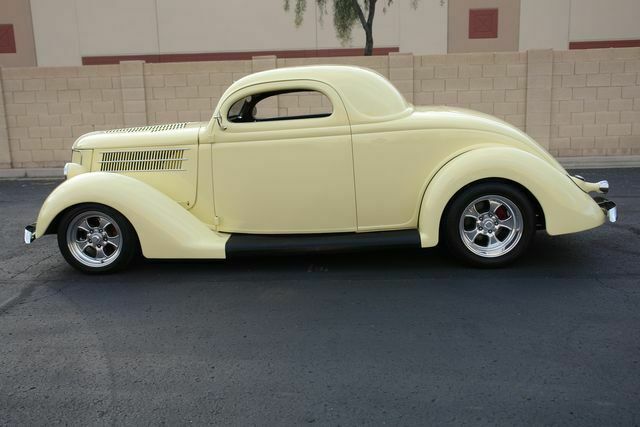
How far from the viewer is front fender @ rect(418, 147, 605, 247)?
16.7 feet

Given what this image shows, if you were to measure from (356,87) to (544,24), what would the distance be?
18.4 m

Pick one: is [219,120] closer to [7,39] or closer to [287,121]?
[287,121]

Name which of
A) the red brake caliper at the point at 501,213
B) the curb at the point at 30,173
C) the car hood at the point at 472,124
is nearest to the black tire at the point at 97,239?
the car hood at the point at 472,124

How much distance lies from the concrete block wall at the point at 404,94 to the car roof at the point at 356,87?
7086 mm

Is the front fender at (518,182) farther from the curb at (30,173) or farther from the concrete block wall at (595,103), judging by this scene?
the curb at (30,173)

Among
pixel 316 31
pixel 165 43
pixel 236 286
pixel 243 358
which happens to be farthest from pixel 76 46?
pixel 243 358

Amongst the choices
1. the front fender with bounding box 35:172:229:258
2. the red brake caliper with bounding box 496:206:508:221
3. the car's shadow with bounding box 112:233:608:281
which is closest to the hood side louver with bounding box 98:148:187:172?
the front fender with bounding box 35:172:229:258

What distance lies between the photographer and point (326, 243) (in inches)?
206

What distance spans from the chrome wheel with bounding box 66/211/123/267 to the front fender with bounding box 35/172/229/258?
0.19 metres

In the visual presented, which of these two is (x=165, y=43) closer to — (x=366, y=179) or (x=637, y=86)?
(x=637, y=86)

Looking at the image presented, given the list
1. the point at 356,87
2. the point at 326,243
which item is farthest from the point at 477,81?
the point at 326,243

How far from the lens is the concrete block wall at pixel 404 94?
1209 centimetres

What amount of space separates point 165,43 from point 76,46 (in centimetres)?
328

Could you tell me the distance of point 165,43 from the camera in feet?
70.4
